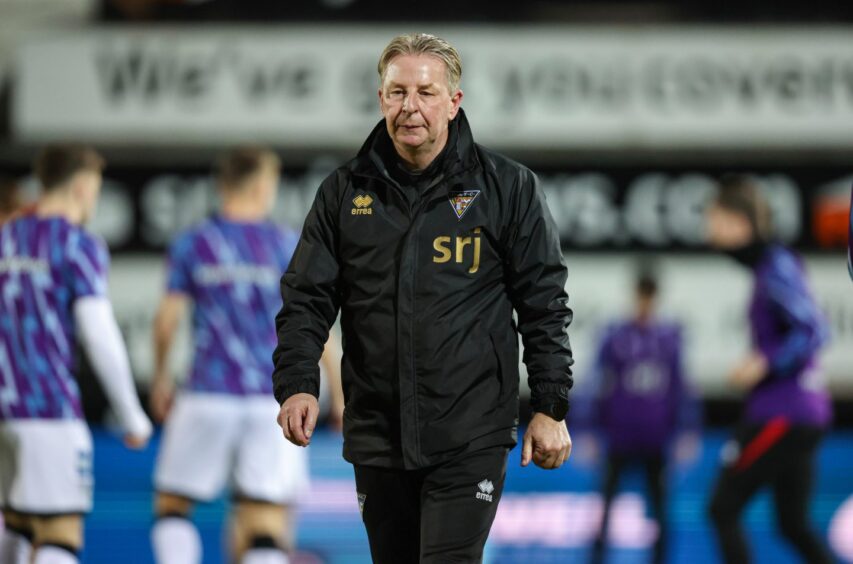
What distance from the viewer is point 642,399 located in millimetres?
7699

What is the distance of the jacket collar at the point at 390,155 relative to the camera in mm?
3365

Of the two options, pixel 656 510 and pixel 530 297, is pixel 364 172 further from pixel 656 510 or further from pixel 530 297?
pixel 656 510

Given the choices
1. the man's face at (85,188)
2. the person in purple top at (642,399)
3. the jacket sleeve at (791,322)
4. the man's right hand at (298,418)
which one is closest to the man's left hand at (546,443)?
the man's right hand at (298,418)

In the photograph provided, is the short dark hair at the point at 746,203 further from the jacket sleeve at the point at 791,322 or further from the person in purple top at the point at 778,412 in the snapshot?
the jacket sleeve at the point at 791,322

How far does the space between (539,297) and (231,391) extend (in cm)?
282

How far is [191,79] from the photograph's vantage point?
1234 cm

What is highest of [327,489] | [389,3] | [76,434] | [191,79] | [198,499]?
[389,3]

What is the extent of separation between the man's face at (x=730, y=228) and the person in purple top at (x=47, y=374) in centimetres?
306

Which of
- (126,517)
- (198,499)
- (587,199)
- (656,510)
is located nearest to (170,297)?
(198,499)

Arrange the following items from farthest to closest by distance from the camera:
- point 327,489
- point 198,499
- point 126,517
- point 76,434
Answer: point 327,489 < point 126,517 < point 198,499 < point 76,434

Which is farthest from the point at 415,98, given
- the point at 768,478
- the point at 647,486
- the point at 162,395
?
the point at 647,486

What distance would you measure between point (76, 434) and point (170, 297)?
107cm

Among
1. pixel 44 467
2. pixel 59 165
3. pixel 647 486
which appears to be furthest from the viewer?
pixel 647 486

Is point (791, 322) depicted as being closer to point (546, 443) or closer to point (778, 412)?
point (778, 412)
